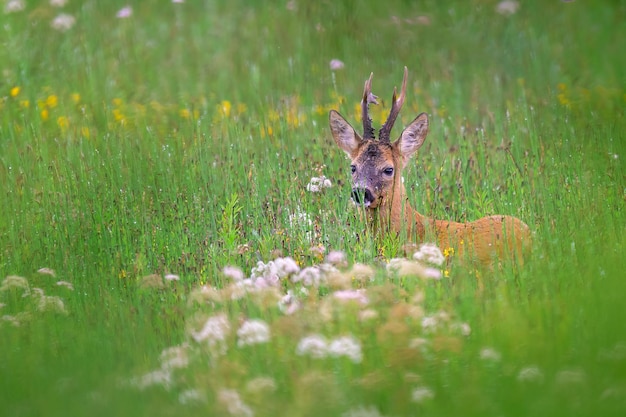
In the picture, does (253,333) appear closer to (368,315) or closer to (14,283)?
(368,315)

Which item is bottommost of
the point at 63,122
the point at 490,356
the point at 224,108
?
the point at 490,356

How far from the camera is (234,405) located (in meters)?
4.03

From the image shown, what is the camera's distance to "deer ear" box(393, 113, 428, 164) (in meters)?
7.75

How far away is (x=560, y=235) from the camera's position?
6305mm

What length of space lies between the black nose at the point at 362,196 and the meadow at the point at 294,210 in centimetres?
12

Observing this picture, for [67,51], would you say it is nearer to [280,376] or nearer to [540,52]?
[540,52]

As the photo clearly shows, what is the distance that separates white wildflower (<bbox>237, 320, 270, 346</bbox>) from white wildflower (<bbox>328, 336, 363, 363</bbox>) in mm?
278

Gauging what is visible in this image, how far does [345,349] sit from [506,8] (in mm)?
8749

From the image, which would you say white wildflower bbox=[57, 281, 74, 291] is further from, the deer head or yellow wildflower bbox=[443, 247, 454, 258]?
yellow wildflower bbox=[443, 247, 454, 258]

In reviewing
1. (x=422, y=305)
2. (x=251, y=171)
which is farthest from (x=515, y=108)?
(x=422, y=305)

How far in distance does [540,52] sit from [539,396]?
25.0 feet

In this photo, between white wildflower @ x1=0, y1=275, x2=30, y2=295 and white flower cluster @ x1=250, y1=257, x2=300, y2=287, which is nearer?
white flower cluster @ x1=250, y1=257, x2=300, y2=287

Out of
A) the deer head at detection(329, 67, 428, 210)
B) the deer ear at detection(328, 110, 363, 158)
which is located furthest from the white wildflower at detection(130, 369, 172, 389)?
the deer ear at detection(328, 110, 363, 158)

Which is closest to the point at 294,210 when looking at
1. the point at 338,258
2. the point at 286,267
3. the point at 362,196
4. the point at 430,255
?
the point at 362,196
